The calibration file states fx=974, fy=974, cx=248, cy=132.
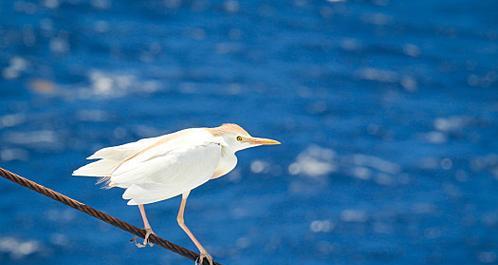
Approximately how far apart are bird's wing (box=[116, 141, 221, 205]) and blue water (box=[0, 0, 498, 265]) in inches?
364

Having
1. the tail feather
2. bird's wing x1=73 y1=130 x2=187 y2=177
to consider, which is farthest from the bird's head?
the tail feather

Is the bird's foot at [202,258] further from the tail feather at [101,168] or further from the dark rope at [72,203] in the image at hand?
the tail feather at [101,168]

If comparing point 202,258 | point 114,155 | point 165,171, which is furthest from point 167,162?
point 202,258

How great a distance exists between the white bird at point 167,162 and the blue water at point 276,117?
9.19 m

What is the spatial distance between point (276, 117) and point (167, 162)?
1118 cm

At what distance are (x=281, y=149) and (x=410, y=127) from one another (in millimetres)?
2082

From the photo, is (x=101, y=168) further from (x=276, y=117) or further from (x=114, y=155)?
(x=276, y=117)

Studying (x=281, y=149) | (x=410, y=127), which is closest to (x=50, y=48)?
(x=281, y=149)

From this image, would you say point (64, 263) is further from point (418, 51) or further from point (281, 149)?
point (418, 51)

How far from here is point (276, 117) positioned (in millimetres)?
14008

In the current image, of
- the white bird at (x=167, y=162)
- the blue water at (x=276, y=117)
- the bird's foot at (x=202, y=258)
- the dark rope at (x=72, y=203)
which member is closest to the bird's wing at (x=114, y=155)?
the white bird at (x=167, y=162)

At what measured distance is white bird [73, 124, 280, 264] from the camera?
284 cm

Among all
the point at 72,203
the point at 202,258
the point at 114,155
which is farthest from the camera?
the point at 202,258

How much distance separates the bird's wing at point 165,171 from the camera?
2.82 meters
